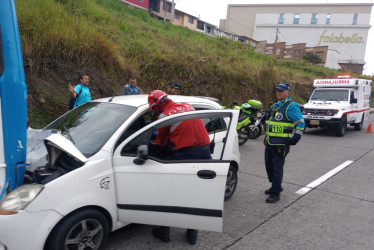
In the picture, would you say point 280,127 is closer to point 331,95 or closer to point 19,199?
point 19,199

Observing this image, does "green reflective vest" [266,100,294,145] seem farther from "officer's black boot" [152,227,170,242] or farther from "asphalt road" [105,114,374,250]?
"officer's black boot" [152,227,170,242]

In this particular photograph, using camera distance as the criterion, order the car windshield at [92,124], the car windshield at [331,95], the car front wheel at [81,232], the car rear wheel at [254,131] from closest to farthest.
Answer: the car front wheel at [81,232], the car windshield at [92,124], the car rear wheel at [254,131], the car windshield at [331,95]

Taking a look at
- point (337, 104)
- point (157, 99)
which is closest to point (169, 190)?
point (157, 99)

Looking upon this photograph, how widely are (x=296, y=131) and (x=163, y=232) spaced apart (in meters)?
2.43

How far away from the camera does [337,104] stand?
11.1 m

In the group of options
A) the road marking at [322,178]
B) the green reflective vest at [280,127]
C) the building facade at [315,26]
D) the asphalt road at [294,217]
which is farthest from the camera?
the building facade at [315,26]

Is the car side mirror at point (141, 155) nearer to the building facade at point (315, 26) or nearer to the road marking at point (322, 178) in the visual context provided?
the road marking at point (322, 178)

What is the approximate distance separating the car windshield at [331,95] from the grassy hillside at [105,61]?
304 cm

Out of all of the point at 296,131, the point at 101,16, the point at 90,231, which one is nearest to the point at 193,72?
the point at 101,16

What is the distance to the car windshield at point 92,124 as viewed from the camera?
9.61ft

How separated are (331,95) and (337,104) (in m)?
0.88

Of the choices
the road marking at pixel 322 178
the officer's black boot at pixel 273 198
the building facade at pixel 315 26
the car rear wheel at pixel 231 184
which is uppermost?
the building facade at pixel 315 26

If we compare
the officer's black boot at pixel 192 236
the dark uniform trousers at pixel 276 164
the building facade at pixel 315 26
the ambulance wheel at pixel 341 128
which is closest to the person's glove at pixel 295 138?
the dark uniform trousers at pixel 276 164

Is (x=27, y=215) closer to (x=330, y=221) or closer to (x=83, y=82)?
(x=330, y=221)
